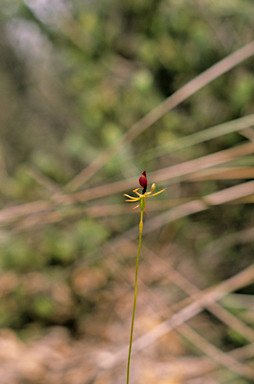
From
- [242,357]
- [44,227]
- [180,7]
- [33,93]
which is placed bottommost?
[242,357]

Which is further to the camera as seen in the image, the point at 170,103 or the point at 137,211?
the point at 137,211

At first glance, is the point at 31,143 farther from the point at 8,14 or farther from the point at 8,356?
the point at 8,356

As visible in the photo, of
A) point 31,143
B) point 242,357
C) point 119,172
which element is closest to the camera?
point 242,357

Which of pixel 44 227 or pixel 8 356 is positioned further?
pixel 44 227

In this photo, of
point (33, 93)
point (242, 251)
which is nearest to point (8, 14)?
point (33, 93)
